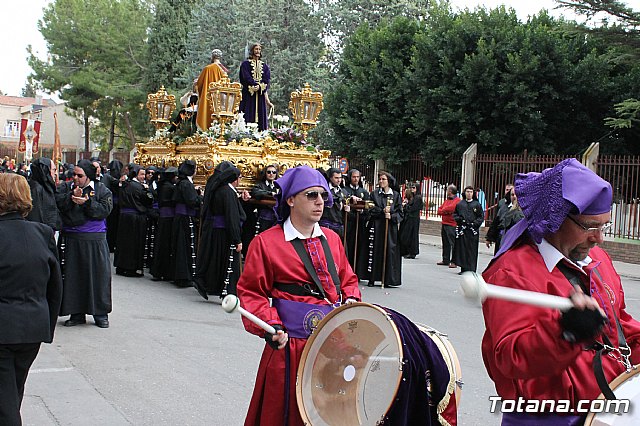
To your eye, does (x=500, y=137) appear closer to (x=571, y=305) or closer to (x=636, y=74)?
(x=636, y=74)

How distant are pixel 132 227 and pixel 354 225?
4.03 meters

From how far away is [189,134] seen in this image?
54.0 ft

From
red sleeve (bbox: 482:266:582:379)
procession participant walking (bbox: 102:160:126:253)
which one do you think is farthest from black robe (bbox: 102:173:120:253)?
red sleeve (bbox: 482:266:582:379)

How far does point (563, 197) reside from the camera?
9.28 ft

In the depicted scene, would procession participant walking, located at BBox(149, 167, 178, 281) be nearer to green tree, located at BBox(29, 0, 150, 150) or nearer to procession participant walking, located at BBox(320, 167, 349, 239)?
procession participant walking, located at BBox(320, 167, 349, 239)

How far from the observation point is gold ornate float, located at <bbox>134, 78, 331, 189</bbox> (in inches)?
564

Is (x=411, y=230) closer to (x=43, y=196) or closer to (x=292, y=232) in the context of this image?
(x=43, y=196)

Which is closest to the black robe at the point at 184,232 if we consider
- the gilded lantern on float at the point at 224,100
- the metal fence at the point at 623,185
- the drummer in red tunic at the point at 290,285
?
the gilded lantern on float at the point at 224,100

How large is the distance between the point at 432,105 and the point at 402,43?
4.09 metres

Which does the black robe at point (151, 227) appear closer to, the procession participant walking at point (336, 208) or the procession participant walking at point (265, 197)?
the procession participant walking at point (265, 197)

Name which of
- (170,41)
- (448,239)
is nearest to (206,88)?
(448,239)

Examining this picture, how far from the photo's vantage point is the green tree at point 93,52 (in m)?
48.0

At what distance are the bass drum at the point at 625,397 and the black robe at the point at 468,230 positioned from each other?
13.7 metres

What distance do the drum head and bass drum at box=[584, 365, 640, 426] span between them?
39.0 inches
